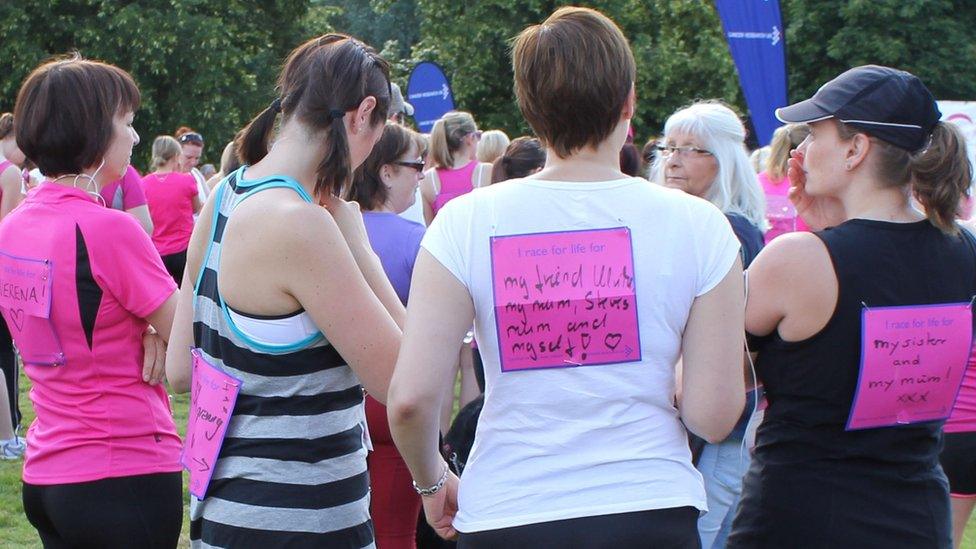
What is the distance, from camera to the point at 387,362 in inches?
86.4

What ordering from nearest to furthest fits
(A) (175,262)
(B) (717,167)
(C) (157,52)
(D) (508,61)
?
1. (B) (717,167)
2. (A) (175,262)
3. (C) (157,52)
4. (D) (508,61)

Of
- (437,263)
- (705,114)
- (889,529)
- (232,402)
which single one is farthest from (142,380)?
(705,114)

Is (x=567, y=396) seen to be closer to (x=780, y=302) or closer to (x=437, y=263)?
(x=437, y=263)

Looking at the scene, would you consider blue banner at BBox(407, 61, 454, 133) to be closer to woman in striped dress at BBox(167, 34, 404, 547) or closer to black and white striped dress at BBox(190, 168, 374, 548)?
woman in striped dress at BBox(167, 34, 404, 547)

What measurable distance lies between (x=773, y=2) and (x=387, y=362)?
5594 millimetres

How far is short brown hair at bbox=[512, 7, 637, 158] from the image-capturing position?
2.00 meters

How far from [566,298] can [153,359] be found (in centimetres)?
133

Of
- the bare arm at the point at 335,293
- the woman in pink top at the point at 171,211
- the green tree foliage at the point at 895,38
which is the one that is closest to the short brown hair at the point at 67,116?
the bare arm at the point at 335,293

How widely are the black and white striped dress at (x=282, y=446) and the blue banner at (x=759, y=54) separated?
5.24 metres

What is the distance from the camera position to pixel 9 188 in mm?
7312

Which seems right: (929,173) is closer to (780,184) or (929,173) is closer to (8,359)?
(780,184)

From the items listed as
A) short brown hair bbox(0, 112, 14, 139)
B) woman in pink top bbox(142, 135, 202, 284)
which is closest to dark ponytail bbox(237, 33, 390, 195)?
short brown hair bbox(0, 112, 14, 139)

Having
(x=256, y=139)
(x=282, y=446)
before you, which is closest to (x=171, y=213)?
(x=256, y=139)

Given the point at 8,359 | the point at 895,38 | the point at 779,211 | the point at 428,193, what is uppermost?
the point at 779,211
